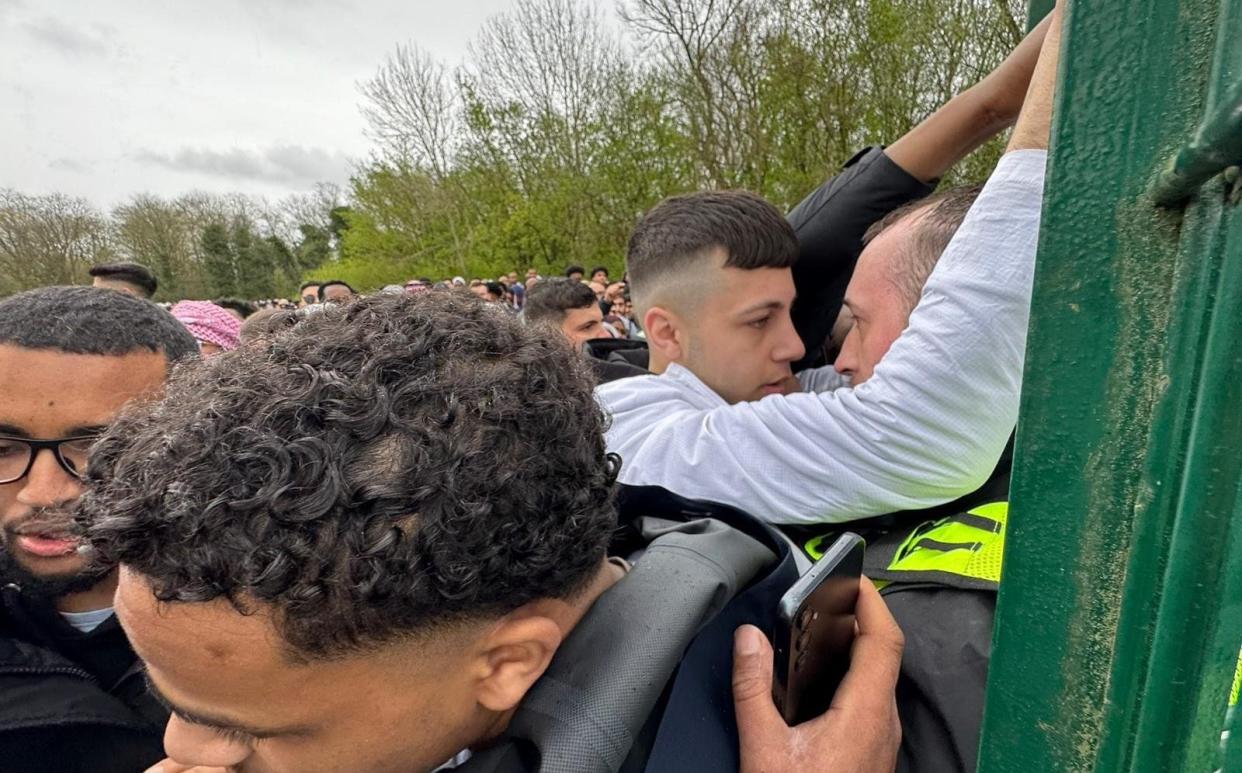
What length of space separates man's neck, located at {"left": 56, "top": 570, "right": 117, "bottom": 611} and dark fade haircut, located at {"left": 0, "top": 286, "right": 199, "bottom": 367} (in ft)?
1.61

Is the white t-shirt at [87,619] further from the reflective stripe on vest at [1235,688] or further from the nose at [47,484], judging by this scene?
the reflective stripe on vest at [1235,688]

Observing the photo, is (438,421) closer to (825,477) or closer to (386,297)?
(386,297)

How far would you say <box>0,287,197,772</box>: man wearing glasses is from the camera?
124 centimetres

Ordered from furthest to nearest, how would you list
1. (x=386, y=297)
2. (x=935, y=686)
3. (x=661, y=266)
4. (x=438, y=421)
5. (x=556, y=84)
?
(x=556, y=84)
(x=661, y=266)
(x=935, y=686)
(x=386, y=297)
(x=438, y=421)

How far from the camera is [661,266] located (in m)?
1.93

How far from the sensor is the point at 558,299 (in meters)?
5.60

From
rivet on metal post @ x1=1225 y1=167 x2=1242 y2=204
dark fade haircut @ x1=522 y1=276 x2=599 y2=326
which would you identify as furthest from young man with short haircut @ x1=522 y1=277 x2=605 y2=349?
rivet on metal post @ x1=1225 y1=167 x2=1242 y2=204

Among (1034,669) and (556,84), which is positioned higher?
(556,84)

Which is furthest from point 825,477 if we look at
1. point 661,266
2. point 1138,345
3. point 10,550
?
point 10,550

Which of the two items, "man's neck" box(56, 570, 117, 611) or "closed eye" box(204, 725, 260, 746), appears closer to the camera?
"closed eye" box(204, 725, 260, 746)

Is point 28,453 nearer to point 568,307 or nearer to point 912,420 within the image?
point 912,420

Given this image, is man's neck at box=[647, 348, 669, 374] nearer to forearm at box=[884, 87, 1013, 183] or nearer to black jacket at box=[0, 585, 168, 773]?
forearm at box=[884, 87, 1013, 183]

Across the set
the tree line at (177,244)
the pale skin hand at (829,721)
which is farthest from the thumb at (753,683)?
the tree line at (177,244)

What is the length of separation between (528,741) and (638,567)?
0.25 meters
